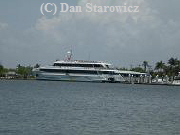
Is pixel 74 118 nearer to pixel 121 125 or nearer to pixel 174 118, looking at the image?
pixel 121 125

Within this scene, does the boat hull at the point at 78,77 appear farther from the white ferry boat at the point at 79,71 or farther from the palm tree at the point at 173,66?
the palm tree at the point at 173,66

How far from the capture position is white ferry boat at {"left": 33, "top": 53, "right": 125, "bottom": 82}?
126819 mm

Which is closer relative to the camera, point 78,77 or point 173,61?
point 78,77

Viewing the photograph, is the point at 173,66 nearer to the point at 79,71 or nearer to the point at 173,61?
the point at 173,61

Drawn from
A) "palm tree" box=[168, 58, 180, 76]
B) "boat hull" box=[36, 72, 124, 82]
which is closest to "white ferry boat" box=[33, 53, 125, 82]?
"boat hull" box=[36, 72, 124, 82]

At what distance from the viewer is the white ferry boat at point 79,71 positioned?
127 m

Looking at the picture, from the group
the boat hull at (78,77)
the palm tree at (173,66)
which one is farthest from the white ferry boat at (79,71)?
the palm tree at (173,66)

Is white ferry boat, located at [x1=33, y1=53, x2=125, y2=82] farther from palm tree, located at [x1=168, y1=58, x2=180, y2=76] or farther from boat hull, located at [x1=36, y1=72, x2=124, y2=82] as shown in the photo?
palm tree, located at [x1=168, y1=58, x2=180, y2=76]

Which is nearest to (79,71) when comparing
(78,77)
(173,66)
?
(78,77)

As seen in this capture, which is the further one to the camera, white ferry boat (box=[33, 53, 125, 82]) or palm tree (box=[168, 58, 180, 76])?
palm tree (box=[168, 58, 180, 76])

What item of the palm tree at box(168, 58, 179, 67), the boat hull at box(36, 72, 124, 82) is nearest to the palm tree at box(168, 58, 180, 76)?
the palm tree at box(168, 58, 179, 67)

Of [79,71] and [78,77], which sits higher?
[79,71]

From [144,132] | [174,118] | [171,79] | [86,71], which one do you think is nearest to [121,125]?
[144,132]

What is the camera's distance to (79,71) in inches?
5015
